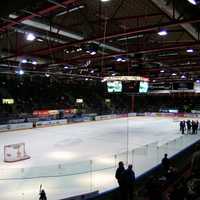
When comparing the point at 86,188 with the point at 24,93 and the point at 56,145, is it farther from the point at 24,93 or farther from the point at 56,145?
the point at 24,93

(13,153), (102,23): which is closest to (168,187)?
(102,23)

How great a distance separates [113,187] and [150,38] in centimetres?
845

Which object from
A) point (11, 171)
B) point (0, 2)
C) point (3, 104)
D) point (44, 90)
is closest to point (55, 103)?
point (44, 90)

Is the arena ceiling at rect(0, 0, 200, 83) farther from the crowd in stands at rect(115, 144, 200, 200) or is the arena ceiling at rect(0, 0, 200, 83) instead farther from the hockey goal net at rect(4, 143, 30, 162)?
the hockey goal net at rect(4, 143, 30, 162)

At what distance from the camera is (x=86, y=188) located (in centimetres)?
716

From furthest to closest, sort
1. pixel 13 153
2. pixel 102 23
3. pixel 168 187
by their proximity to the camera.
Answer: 1. pixel 13 153
2. pixel 102 23
3. pixel 168 187

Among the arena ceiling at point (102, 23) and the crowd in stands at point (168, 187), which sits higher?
the arena ceiling at point (102, 23)

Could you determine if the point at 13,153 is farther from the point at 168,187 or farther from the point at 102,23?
the point at 168,187

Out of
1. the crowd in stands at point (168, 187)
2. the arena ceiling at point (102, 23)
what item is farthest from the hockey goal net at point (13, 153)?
the crowd in stands at point (168, 187)

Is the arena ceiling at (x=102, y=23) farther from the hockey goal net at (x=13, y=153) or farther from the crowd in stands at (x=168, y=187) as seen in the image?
the hockey goal net at (x=13, y=153)

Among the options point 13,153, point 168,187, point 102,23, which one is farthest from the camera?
point 13,153

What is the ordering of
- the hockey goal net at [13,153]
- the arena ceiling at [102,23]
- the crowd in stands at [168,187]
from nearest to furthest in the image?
1. the crowd in stands at [168,187]
2. the arena ceiling at [102,23]
3. the hockey goal net at [13,153]

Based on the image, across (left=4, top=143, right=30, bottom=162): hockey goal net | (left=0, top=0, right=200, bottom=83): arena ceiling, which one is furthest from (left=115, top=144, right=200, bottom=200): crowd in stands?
(left=4, top=143, right=30, bottom=162): hockey goal net

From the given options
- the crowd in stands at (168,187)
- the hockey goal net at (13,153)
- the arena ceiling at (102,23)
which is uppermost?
the arena ceiling at (102,23)
